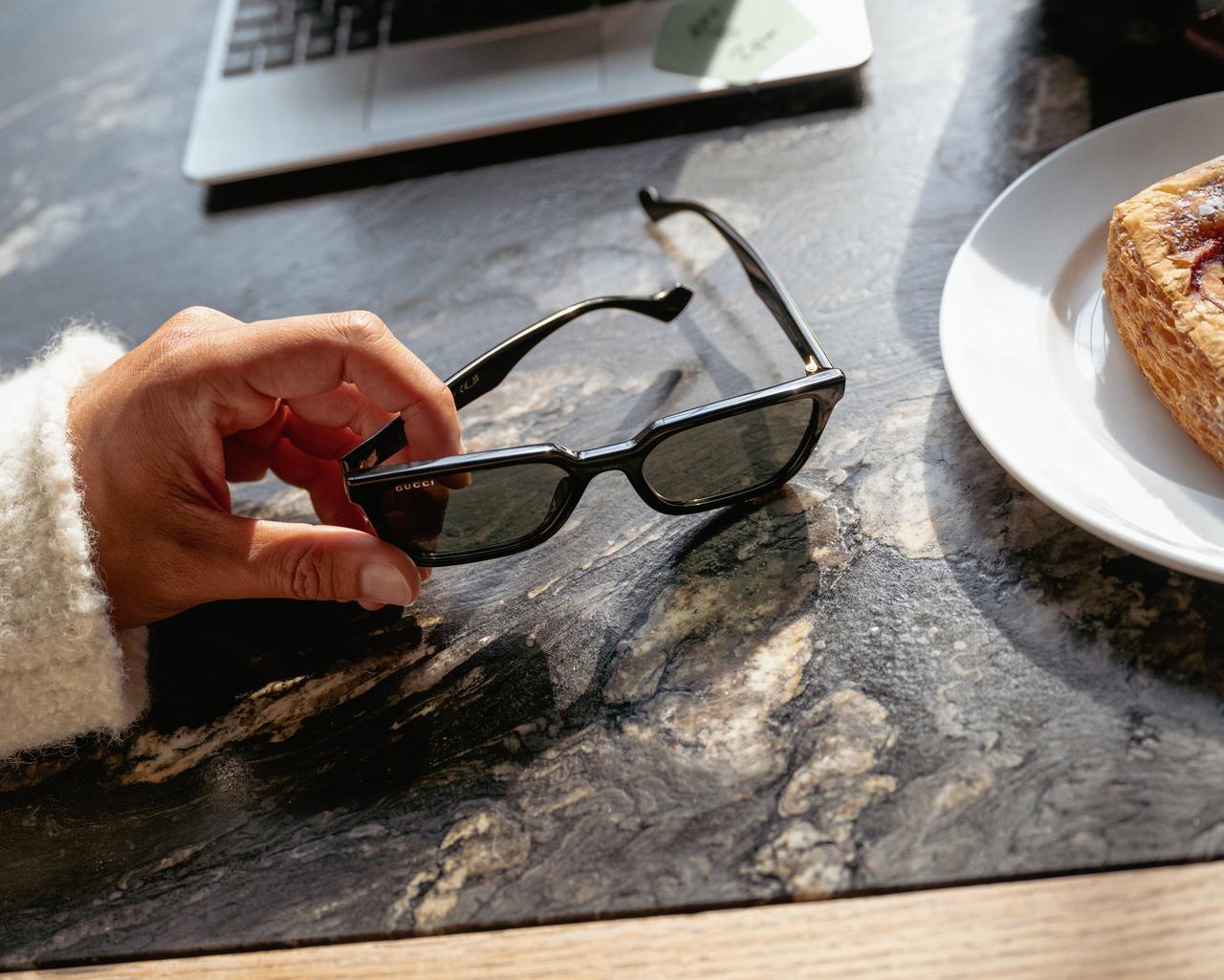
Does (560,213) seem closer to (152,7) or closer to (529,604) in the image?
(529,604)

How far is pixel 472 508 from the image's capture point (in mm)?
771

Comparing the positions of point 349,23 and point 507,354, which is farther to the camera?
point 349,23

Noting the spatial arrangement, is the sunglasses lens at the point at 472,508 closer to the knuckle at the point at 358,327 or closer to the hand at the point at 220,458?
the hand at the point at 220,458

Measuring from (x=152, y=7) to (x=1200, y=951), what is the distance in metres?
1.79

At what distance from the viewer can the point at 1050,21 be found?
1.13 meters

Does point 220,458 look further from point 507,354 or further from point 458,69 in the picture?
point 458,69

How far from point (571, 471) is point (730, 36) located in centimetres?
69

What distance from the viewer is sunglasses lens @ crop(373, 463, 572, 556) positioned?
74 cm

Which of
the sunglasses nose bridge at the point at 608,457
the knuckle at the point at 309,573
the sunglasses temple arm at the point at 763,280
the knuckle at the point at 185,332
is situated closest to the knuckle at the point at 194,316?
the knuckle at the point at 185,332

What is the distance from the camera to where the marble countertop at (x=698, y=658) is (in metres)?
0.63

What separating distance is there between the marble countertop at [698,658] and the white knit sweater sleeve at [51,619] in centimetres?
4

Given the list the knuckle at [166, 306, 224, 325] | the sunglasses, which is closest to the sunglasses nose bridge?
the sunglasses

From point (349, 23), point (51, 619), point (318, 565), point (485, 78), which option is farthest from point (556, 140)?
point (51, 619)

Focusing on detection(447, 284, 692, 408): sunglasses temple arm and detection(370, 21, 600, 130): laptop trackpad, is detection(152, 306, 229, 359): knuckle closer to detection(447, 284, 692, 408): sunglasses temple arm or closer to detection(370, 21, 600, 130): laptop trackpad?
detection(447, 284, 692, 408): sunglasses temple arm
